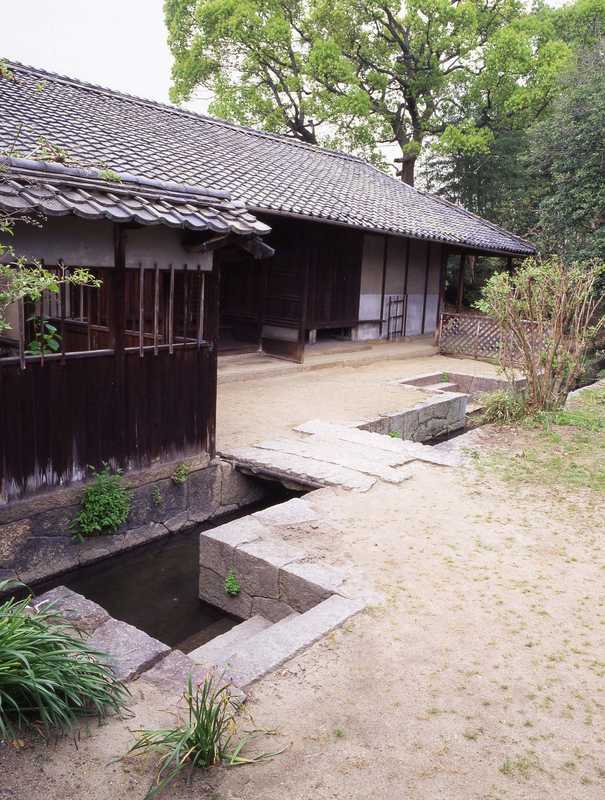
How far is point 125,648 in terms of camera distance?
11.7 ft

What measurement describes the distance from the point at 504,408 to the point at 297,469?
4024 mm

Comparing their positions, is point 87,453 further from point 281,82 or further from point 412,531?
point 281,82

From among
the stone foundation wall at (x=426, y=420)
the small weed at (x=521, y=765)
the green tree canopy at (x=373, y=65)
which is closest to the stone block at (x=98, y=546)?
the stone foundation wall at (x=426, y=420)

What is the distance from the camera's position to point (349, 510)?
5.86 metres

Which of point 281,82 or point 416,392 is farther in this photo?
point 281,82

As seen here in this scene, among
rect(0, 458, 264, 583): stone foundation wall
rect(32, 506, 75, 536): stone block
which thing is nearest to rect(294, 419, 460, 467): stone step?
rect(0, 458, 264, 583): stone foundation wall

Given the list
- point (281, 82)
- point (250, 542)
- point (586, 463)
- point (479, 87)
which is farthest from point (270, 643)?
point (281, 82)

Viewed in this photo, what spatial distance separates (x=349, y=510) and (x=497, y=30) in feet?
85.4

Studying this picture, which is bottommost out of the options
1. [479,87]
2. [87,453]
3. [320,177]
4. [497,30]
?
[87,453]

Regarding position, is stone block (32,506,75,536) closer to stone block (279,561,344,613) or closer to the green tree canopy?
stone block (279,561,344,613)

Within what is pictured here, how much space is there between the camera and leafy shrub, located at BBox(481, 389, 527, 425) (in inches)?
367

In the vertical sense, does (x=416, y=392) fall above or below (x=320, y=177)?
below

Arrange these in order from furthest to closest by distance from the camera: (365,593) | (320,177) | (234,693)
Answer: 1. (320,177)
2. (365,593)
3. (234,693)

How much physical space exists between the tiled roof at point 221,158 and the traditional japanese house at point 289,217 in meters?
0.05
